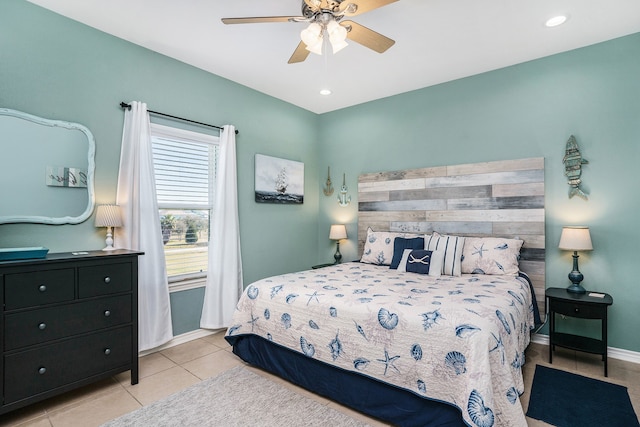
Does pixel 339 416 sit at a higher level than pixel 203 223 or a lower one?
lower

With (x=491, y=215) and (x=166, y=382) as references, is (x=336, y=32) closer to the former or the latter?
(x=491, y=215)

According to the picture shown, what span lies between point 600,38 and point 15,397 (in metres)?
5.06

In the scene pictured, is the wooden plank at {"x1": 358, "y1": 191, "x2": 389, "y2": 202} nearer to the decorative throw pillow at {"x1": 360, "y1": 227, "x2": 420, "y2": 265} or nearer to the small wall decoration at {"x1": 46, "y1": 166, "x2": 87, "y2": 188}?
the decorative throw pillow at {"x1": 360, "y1": 227, "x2": 420, "y2": 265}

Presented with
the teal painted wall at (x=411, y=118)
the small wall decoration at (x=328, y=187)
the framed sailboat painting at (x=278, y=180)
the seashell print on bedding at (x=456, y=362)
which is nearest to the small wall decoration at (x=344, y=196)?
the small wall decoration at (x=328, y=187)

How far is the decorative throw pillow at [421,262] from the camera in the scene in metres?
3.13

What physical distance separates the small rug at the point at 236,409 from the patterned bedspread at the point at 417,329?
31 centimetres

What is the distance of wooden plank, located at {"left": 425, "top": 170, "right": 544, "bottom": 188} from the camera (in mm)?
3265

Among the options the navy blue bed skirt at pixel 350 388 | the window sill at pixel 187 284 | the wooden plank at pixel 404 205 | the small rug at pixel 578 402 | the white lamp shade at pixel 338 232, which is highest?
the wooden plank at pixel 404 205

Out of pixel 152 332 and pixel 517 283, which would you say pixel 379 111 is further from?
pixel 152 332

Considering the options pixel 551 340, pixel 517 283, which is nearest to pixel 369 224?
pixel 517 283

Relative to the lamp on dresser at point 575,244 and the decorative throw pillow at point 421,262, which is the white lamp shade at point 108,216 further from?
the lamp on dresser at point 575,244

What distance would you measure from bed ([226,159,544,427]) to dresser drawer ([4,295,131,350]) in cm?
88

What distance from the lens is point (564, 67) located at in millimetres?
3129

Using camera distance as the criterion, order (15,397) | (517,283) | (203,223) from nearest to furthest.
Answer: (15,397) → (517,283) → (203,223)
